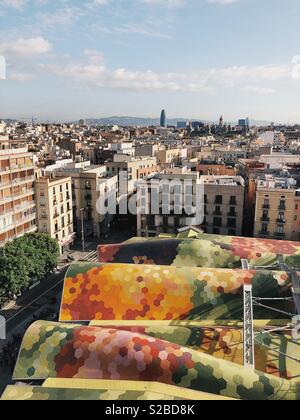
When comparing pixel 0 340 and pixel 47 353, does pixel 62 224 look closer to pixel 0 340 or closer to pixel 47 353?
pixel 0 340

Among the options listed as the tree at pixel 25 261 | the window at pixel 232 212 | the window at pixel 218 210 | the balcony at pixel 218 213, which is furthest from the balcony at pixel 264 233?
the tree at pixel 25 261

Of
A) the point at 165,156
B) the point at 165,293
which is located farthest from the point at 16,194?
the point at 165,156

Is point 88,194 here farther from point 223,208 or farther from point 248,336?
point 248,336

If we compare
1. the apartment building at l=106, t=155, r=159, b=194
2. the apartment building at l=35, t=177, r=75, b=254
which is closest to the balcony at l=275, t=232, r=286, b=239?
the apartment building at l=106, t=155, r=159, b=194

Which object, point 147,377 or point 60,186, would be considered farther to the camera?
point 60,186

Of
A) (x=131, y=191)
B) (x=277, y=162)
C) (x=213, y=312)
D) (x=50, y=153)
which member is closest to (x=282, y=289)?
(x=213, y=312)

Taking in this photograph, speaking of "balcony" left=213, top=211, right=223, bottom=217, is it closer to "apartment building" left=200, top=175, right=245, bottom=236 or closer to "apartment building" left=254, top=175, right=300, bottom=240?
"apartment building" left=200, top=175, right=245, bottom=236
